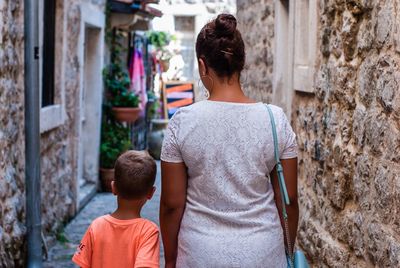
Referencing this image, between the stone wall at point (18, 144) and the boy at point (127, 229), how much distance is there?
7.56ft

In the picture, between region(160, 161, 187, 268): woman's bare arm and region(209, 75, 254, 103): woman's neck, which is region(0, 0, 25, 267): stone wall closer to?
region(160, 161, 187, 268): woman's bare arm

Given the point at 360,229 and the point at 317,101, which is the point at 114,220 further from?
the point at 317,101

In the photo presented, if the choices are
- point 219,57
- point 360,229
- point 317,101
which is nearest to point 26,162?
point 317,101

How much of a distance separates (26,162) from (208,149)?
3450 mm

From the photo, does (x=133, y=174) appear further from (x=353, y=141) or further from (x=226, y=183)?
(x=353, y=141)

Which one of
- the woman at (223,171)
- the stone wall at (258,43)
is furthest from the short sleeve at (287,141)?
the stone wall at (258,43)

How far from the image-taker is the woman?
2.49m

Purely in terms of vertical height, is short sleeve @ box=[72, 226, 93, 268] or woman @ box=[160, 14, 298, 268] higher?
woman @ box=[160, 14, 298, 268]

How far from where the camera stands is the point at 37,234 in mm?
5727

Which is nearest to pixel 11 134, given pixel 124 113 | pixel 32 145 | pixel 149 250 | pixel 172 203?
pixel 32 145

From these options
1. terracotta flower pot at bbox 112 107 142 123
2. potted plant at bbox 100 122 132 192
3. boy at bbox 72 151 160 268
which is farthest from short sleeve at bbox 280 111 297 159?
terracotta flower pot at bbox 112 107 142 123

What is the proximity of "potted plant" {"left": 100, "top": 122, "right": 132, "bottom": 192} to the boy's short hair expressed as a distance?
7466 mm

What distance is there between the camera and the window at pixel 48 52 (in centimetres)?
698

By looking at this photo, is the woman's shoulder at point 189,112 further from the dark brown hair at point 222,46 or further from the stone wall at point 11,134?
the stone wall at point 11,134
